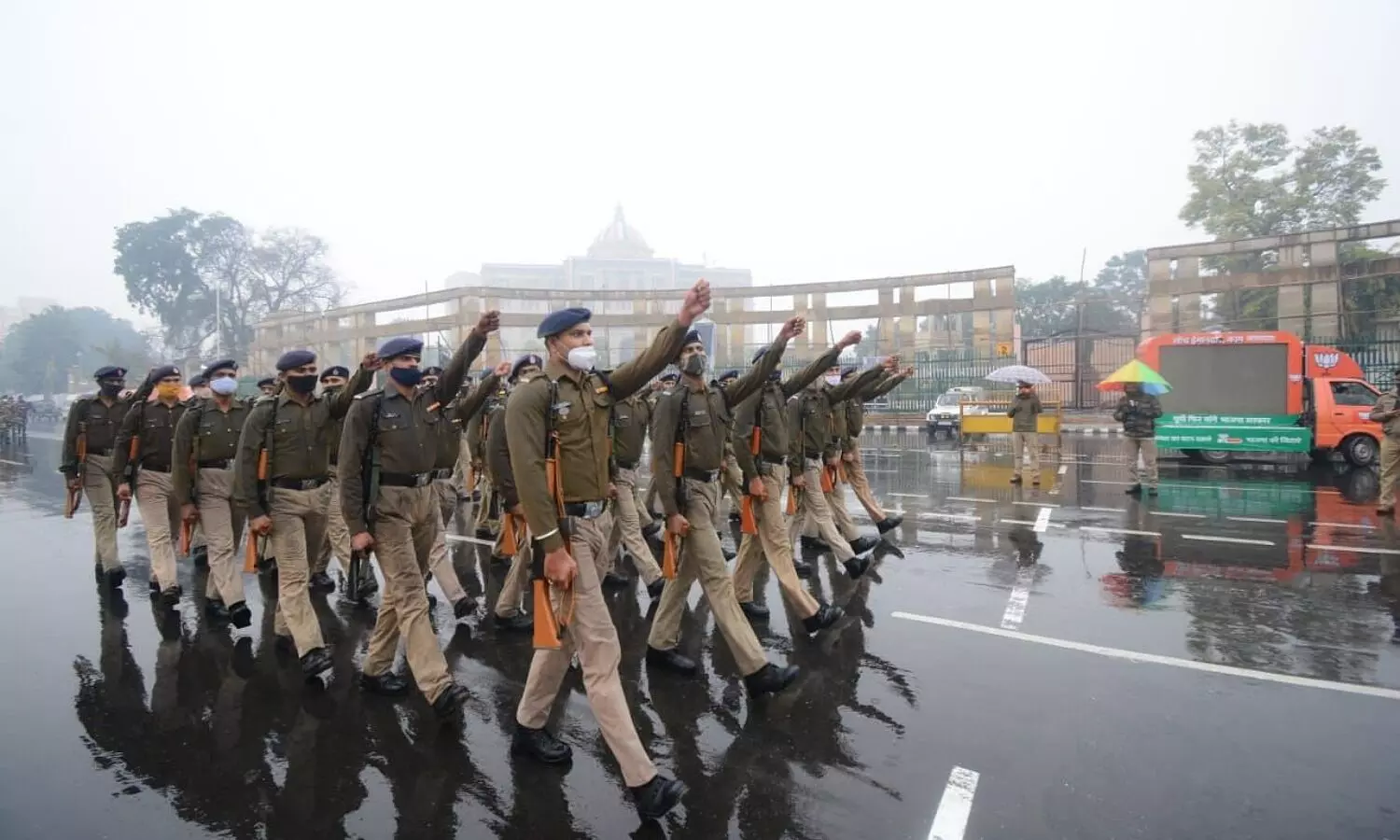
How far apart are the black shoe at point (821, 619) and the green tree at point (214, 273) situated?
5186cm

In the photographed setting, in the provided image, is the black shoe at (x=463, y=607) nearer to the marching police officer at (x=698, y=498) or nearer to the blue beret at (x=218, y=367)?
the marching police officer at (x=698, y=498)

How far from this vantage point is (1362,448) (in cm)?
1360

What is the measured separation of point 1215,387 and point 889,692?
1378 cm

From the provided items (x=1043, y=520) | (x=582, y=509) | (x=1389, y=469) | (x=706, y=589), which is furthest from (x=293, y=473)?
(x=1389, y=469)

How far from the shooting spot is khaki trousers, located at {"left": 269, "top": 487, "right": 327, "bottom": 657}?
5.04 meters

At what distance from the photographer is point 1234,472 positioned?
13.9 m

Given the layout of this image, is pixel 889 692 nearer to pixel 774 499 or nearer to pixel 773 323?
pixel 774 499

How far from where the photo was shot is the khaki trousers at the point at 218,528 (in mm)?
6074

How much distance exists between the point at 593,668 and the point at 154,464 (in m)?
5.44

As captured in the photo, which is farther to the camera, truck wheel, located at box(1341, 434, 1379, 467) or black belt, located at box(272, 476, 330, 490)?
truck wheel, located at box(1341, 434, 1379, 467)

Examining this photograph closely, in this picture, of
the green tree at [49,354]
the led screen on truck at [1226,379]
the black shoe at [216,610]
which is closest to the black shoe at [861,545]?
the black shoe at [216,610]

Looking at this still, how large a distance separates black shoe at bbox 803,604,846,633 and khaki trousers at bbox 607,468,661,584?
5.27ft

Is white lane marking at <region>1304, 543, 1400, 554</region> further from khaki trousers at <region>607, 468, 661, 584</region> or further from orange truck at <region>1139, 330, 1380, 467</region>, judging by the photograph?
orange truck at <region>1139, 330, 1380, 467</region>

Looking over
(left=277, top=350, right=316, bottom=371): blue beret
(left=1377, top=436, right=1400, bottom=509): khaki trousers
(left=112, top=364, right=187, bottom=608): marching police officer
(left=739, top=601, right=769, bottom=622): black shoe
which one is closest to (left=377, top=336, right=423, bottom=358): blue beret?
(left=277, top=350, right=316, bottom=371): blue beret
